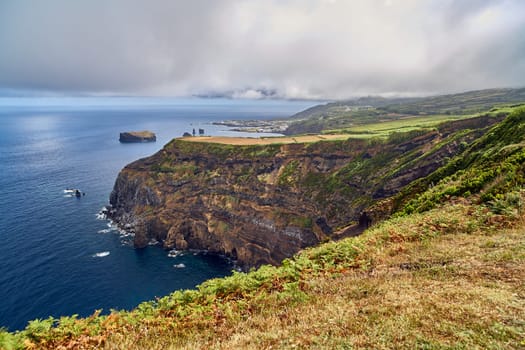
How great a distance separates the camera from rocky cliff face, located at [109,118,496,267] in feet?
244

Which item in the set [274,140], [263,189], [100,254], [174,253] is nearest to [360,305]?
[263,189]

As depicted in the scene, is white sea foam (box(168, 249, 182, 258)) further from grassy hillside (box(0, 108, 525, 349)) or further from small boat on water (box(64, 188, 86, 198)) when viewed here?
grassy hillside (box(0, 108, 525, 349))

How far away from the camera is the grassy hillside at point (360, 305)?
26.6 feet

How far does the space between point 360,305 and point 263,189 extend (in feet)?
259

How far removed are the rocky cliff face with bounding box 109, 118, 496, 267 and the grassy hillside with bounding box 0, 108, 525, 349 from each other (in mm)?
56104

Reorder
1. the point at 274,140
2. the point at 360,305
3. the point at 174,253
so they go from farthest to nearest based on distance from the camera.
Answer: the point at 274,140 → the point at 174,253 → the point at 360,305

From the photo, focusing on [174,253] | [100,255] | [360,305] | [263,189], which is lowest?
[174,253]

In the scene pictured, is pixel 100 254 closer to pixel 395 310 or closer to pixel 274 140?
pixel 274 140

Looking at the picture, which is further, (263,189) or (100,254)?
(263,189)

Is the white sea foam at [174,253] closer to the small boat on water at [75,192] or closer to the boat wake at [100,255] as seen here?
the boat wake at [100,255]

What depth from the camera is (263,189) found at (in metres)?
89.0

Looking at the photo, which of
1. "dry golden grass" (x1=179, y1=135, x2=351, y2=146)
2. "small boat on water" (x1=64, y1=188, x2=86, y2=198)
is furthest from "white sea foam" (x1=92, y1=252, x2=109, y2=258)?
"dry golden grass" (x1=179, y1=135, x2=351, y2=146)

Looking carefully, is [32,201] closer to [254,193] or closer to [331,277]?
[254,193]

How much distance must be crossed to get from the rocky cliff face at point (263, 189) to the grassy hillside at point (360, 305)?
56.1 metres
